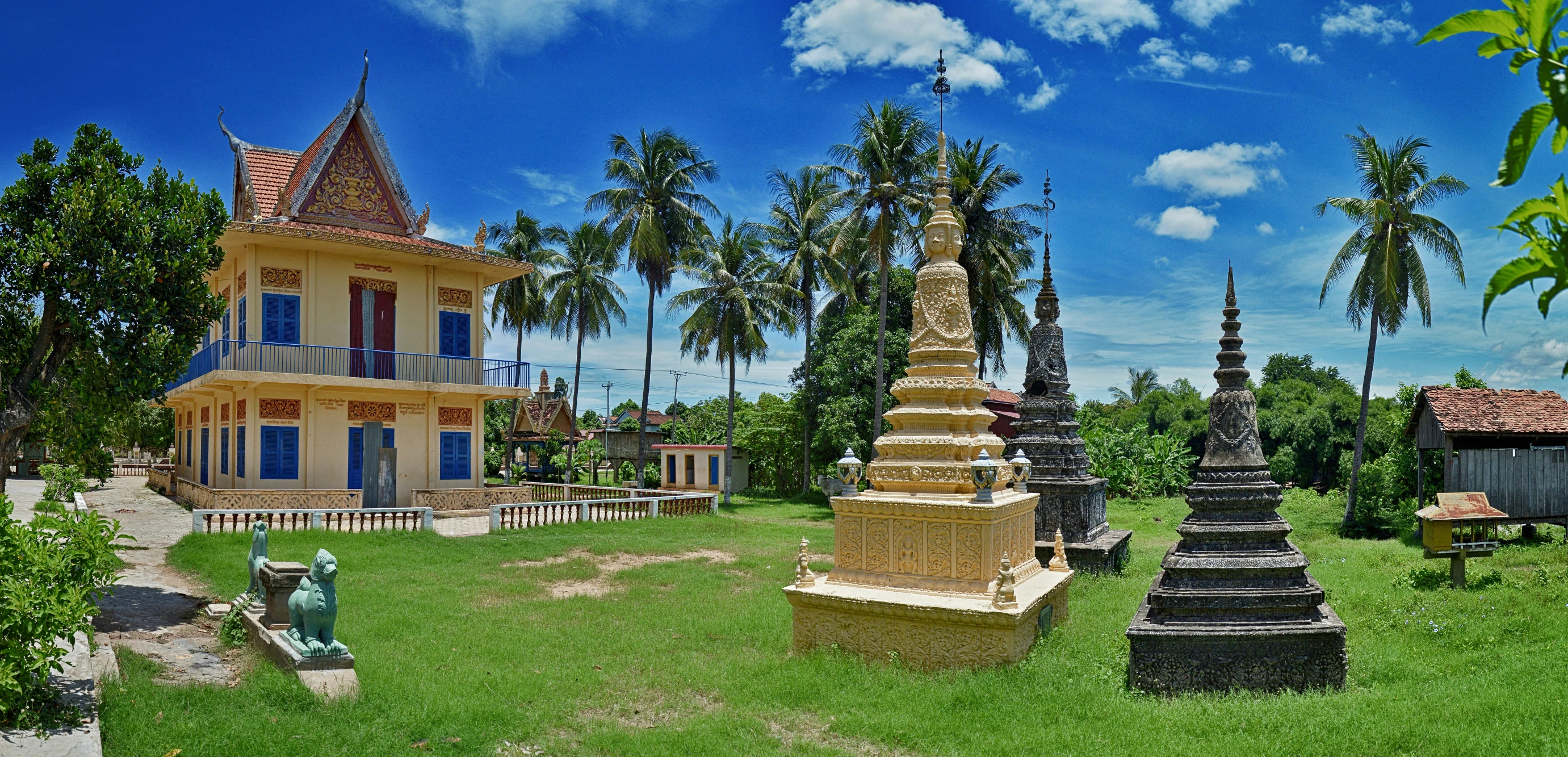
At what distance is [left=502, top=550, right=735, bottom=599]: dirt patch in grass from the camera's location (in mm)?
13653

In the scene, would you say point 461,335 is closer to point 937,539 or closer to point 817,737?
point 937,539

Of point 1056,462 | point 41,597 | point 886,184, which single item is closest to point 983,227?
point 886,184

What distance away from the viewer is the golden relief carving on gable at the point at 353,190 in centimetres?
2273

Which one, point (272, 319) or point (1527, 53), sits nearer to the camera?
point (1527, 53)

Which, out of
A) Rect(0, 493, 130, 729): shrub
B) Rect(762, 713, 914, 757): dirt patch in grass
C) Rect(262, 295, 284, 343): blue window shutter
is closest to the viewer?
Rect(0, 493, 130, 729): shrub

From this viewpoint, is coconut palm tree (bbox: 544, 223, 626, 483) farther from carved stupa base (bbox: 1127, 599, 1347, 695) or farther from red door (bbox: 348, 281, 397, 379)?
carved stupa base (bbox: 1127, 599, 1347, 695)

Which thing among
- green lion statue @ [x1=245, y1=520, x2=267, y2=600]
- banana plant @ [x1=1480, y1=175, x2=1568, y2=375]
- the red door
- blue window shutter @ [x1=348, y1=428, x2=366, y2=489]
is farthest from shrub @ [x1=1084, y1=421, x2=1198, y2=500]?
banana plant @ [x1=1480, y1=175, x2=1568, y2=375]

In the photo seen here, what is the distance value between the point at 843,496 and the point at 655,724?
3.57m

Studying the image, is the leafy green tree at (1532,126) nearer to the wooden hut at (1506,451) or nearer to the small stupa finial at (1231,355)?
the small stupa finial at (1231,355)

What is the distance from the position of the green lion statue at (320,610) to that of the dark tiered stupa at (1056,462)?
10020 mm

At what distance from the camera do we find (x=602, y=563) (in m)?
16.0

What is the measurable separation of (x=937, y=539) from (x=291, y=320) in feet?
A: 59.5

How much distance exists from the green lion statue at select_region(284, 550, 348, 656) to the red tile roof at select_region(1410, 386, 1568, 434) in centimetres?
2229

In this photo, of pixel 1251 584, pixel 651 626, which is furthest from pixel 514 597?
pixel 1251 584
